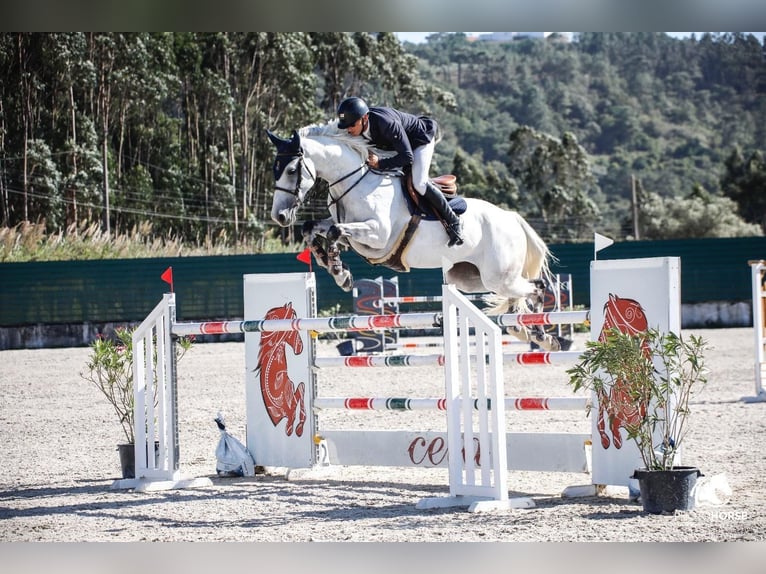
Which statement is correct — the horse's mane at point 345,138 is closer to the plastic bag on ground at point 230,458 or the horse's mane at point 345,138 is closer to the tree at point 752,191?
the plastic bag on ground at point 230,458

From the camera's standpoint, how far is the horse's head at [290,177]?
13.6 feet

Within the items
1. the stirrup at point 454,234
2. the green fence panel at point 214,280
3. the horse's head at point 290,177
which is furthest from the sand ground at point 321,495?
the green fence panel at point 214,280

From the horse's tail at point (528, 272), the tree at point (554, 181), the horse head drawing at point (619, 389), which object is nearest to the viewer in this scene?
the horse head drawing at point (619, 389)

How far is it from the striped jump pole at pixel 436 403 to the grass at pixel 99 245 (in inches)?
278

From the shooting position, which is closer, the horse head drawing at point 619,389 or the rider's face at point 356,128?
the horse head drawing at point 619,389

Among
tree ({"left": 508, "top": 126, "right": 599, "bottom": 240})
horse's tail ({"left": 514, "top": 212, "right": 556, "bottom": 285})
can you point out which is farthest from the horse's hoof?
tree ({"left": 508, "top": 126, "right": 599, "bottom": 240})

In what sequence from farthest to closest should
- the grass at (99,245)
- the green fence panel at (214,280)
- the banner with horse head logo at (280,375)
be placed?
the green fence panel at (214,280) → the grass at (99,245) → the banner with horse head logo at (280,375)

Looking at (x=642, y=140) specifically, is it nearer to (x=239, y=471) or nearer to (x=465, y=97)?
(x=465, y=97)

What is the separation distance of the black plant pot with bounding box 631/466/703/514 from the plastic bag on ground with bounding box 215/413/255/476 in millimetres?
1999

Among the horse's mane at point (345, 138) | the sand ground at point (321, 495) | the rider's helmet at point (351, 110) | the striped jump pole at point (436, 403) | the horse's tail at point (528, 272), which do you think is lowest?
the sand ground at point (321, 495)

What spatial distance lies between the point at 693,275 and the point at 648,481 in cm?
1191

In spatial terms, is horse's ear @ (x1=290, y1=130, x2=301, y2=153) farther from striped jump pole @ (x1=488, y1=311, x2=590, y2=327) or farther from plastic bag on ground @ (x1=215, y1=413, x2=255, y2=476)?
plastic bag on ground @ (x1=215, y1=413, x2=255, y2=476)

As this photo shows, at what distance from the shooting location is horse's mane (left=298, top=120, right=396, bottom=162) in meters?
4.47

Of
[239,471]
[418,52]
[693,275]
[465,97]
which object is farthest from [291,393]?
[418,52]
